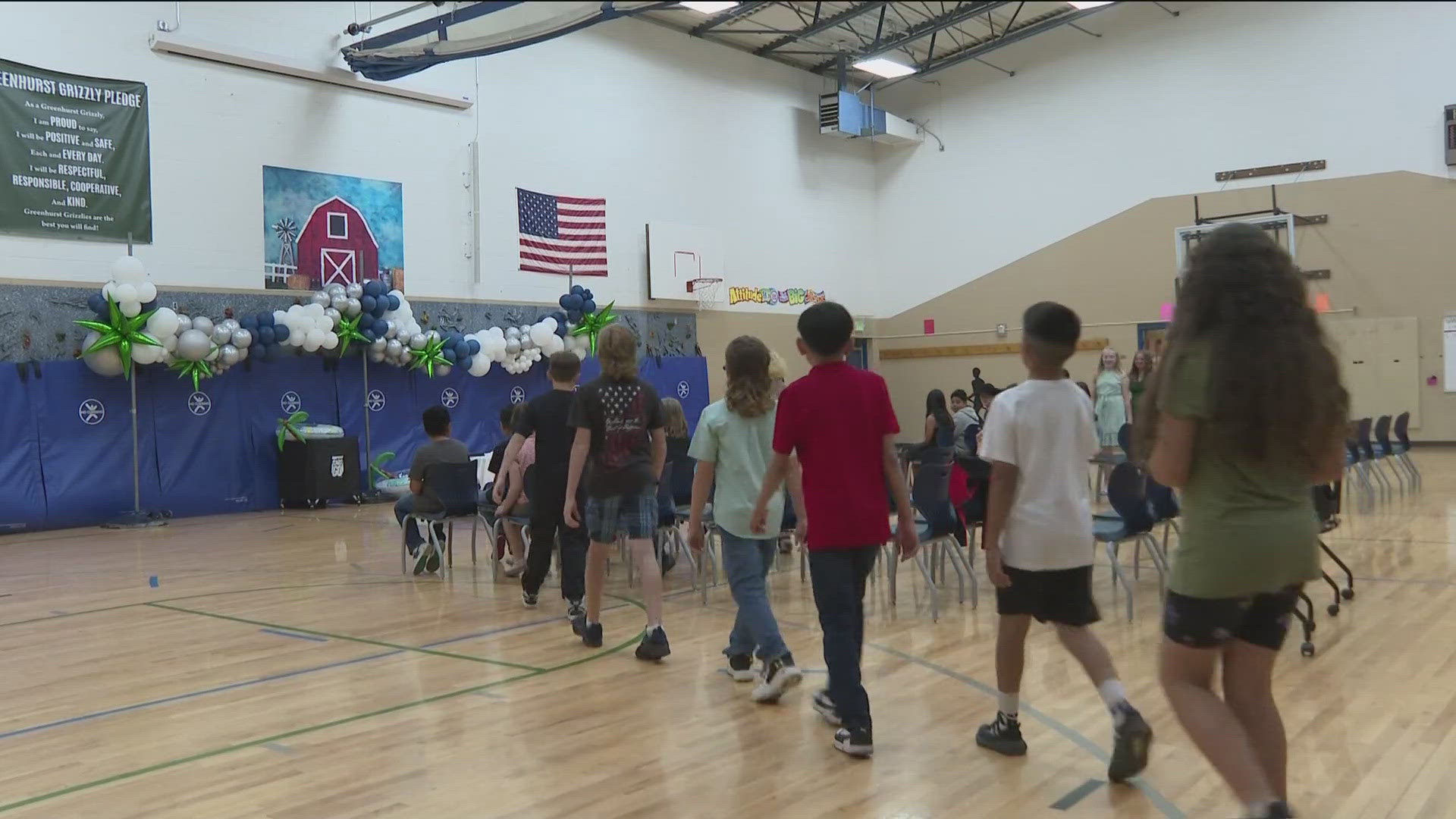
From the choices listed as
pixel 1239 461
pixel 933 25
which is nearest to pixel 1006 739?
pixel 1239 461

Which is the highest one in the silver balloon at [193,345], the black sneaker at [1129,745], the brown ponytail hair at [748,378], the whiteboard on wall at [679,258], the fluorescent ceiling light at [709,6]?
the fluorescent ceiling light at [709,6]

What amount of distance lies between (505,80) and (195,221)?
468 centimetres

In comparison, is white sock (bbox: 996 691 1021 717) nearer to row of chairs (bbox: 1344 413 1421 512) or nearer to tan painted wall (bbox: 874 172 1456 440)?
row of chairs (bbox: 1344 413 1421 512)

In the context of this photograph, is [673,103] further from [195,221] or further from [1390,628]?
[1390,628]

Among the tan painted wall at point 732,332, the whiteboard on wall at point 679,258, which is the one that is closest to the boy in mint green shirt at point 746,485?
the whiteboard on wall at point 679,258

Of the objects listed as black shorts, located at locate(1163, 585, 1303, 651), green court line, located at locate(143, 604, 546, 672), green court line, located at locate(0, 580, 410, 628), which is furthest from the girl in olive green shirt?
green court line, located at locate(0, 580, 410, 628)

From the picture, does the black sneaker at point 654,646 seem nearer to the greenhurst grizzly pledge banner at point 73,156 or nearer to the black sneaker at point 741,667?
the black sneaker at point 741,667

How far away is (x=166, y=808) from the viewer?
305 centimetres

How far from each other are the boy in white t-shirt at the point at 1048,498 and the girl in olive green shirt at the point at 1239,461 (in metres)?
0.78

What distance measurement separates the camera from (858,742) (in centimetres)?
333

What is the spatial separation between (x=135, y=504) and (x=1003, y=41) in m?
13.8

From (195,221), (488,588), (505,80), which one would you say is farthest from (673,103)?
(488,588)

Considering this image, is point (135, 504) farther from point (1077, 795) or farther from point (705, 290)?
point (1077, 795)

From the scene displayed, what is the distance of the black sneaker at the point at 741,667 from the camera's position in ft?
14.3
